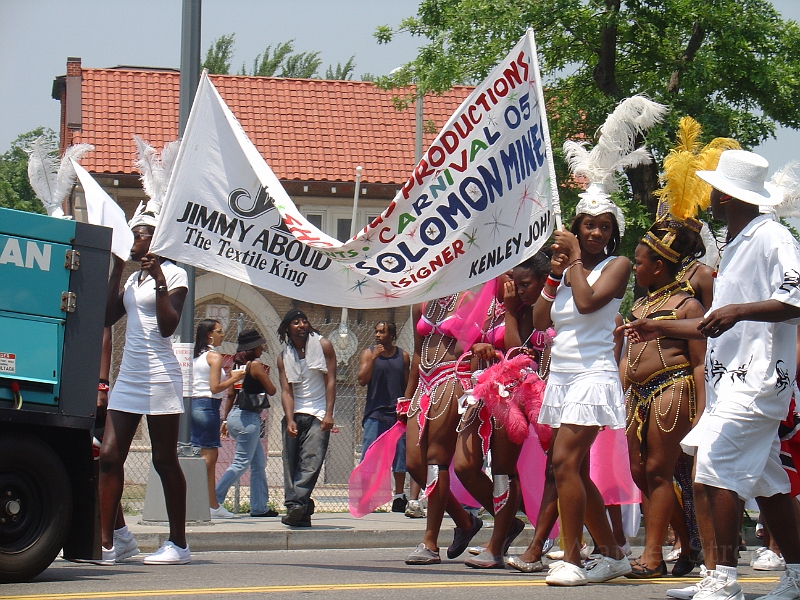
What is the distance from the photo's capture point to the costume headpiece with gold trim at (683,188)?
266 inches

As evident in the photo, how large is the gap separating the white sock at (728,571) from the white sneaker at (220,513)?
7.03 meters

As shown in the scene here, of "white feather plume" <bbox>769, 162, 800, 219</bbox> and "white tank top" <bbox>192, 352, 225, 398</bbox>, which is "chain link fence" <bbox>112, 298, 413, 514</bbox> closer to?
"white tank top" <bbox>192, 352, 225, 398</bbox>

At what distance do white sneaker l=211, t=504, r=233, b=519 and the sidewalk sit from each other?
1.32 feet

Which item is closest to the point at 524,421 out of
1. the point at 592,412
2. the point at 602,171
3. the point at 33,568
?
the point at 592,412

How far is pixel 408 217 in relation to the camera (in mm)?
7449

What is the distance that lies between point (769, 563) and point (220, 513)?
18.7ft

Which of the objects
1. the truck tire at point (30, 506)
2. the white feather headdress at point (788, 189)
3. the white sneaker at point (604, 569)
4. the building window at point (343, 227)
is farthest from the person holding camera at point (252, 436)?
the building window at point (343, 227)

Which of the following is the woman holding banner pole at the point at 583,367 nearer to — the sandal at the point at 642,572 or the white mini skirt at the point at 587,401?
the white mini skirt at the point at 587,401

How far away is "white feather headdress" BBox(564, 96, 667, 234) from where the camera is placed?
6.65m

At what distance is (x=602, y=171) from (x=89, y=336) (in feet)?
9.91

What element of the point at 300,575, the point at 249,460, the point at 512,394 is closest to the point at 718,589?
the point at 512,394

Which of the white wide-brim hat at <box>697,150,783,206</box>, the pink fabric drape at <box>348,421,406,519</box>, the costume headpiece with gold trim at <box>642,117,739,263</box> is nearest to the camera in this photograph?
the white wide-brim hat at <box>697,150,783,206</box>

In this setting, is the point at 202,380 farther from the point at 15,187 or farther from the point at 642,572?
the point at 15,187

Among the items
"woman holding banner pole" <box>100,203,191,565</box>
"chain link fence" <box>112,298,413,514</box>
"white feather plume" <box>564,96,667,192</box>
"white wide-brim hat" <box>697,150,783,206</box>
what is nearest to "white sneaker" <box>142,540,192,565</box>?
"woman holding banner pole" <box>100,203,191,565</box>
